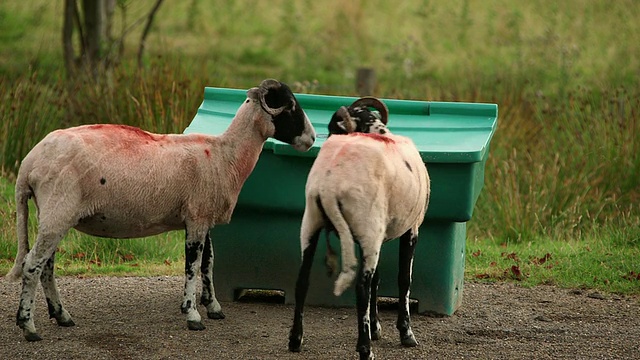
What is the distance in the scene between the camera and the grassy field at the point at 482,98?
29.2 ft

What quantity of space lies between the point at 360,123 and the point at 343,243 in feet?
3.45

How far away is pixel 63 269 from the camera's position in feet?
27.2

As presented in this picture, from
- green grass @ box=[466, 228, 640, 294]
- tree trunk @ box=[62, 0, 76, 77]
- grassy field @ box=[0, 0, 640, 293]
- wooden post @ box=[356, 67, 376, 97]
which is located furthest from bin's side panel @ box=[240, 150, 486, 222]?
tree trunk @ box=[62, 0, 76, 77]

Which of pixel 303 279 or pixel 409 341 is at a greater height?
pixel 303 279

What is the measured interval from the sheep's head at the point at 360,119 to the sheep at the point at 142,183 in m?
0.24

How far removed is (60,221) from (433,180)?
2.15 meters

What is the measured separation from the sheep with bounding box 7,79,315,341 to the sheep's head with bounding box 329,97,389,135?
0.80 ft

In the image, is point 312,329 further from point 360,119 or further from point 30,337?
point 30,337

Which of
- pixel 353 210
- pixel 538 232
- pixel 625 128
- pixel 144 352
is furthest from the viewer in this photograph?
pixel 625 128

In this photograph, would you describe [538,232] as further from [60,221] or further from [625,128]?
[60,221]

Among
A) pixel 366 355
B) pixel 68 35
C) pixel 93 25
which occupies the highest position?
pixel 93 25

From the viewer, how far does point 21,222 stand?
250 inches

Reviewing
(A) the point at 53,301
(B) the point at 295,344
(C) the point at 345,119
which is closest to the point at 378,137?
(C) the point at 345,119

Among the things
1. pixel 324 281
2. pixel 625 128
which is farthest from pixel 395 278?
pixel 625 128
